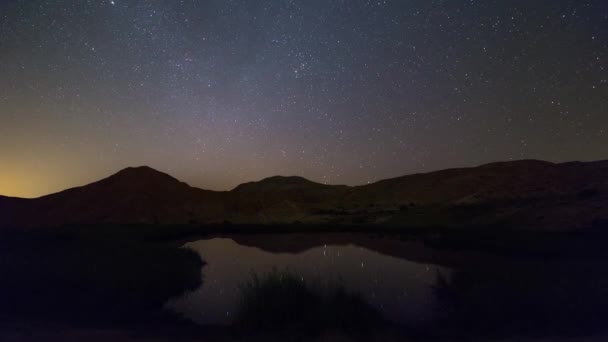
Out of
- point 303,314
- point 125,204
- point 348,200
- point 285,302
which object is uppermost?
point 125,204

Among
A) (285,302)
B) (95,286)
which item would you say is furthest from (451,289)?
(95,286)

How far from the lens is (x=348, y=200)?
397 feet

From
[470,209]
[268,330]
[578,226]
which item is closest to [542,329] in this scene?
[268,330]

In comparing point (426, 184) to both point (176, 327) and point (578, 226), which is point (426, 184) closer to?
point (578, 226)

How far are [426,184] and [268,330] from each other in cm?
11107

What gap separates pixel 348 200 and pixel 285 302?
108937 mm

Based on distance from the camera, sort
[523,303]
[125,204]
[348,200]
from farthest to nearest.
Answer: [348,200], [125,204], [523,303]

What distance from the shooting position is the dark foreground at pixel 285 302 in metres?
12.0

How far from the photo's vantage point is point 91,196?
10781 cm

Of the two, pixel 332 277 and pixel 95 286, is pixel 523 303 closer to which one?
pixel 332 277

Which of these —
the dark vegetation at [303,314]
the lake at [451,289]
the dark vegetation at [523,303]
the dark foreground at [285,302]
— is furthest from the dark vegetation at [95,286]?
the dark vegetation at [523,303]

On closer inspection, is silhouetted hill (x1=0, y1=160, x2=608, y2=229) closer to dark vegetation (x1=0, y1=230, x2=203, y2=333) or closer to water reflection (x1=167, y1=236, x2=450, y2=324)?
water reflection (x1=167, y1=236, x2=450, y2=324)

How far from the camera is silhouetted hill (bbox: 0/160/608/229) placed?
7088 cm

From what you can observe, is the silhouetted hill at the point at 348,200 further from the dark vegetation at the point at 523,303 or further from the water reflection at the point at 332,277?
the dark vegetation at the point at 523,303
